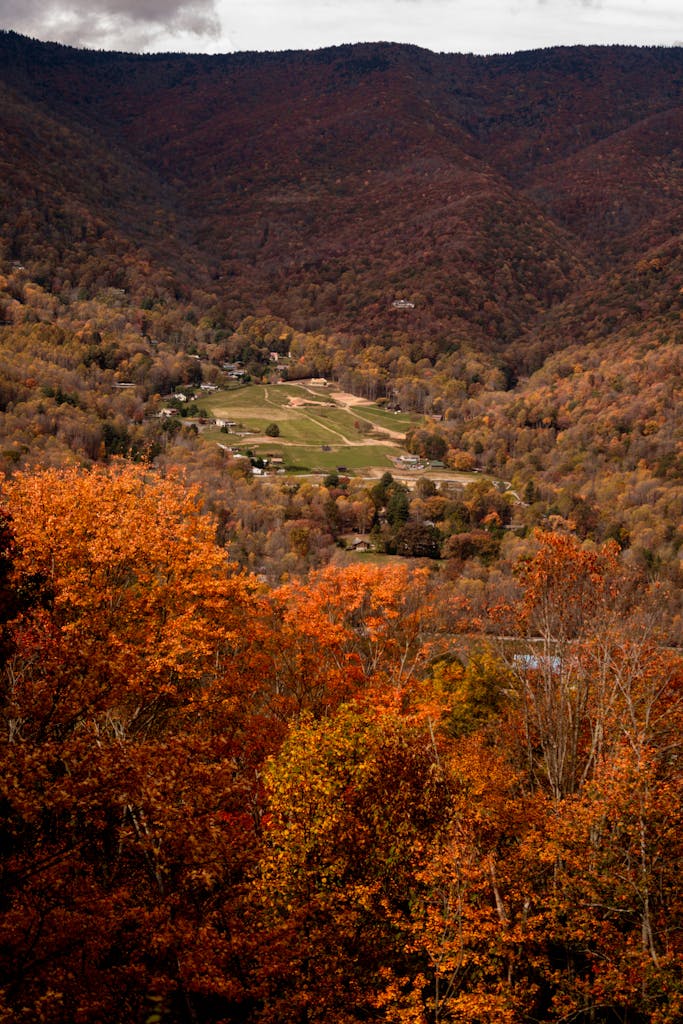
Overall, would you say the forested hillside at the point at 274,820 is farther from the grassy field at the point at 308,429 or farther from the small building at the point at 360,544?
the grassy field at the point at 308,429

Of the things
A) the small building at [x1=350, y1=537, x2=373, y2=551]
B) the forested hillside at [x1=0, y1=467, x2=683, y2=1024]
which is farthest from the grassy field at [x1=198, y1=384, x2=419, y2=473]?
the forested hillside at [x1=0, y1=467, x2=683, y2=1024]

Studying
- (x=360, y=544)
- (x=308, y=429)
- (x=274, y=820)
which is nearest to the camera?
(x=274, y=820)

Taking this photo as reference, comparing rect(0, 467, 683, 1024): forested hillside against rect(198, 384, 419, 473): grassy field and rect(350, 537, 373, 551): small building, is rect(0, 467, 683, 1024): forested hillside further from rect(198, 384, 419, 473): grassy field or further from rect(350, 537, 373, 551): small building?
rect(198, 384, 419, 473): grassy field

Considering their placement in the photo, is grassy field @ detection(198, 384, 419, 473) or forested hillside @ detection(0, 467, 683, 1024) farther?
grassy field @ detection(198, 384, 419, 473)

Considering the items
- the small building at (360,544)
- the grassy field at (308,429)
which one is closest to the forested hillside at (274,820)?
the small building at (360,544)

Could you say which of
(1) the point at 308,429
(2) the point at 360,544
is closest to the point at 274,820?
(2) the point at 360,544

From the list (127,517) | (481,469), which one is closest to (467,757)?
(127,517)

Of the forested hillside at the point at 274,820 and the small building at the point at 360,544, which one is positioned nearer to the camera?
the forested hillside at the point at 274,820

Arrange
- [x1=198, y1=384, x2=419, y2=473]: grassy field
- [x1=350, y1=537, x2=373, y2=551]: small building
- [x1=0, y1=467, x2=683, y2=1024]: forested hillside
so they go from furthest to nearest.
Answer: [x1=198, y1=384, x2=419, y2=473]: grassy field
[x1=350, y1=537, x2=373, y2=551]: small building
[x1=0, y1=467, x2=683, y2=1024]: forested hillside

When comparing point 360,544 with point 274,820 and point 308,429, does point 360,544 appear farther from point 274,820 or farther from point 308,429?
point 274,820

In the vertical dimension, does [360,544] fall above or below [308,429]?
below
